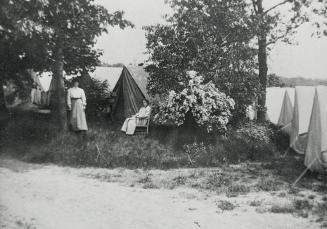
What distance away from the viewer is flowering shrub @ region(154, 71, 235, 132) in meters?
11.0

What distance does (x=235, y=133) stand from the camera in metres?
11.6

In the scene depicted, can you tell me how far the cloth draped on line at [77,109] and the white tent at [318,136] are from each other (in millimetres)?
5753

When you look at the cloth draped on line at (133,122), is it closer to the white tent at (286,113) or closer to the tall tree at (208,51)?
Answer: the tall tree at (208,51)

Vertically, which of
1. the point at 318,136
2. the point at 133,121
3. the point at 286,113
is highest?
the point at 286,113

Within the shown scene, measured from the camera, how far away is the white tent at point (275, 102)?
16758mm

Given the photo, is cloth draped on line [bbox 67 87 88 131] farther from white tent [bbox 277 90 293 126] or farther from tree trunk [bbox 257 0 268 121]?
white tent [bbox 277 90 293 126]

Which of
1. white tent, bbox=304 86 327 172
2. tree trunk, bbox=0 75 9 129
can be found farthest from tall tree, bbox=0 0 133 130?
white tent, bbox=304 86 327 172

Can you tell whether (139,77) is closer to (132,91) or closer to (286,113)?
(132,91)

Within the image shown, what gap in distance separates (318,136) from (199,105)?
3.36m

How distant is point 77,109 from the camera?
11086 mm

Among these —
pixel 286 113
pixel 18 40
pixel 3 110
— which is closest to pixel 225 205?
pixel 18 40

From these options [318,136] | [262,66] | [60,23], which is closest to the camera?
[318,136]

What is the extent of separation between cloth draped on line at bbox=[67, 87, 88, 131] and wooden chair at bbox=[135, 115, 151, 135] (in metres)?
1.47

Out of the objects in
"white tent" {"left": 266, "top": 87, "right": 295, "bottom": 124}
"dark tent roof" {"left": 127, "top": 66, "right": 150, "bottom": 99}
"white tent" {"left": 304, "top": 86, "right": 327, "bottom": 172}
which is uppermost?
"dark tent roof" {"left": 127, "top": 66, "right": 150, "bottom": 99}
